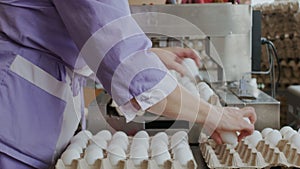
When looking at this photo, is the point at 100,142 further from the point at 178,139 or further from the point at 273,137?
the point at 273,137

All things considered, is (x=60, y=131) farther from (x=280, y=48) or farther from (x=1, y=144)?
(x=280, y=48)

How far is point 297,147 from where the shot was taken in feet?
2.44

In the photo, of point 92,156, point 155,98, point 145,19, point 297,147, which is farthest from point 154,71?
point 145,19

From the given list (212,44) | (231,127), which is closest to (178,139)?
(231,127)

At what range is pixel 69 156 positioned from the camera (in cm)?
70

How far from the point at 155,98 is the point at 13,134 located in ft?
0.82

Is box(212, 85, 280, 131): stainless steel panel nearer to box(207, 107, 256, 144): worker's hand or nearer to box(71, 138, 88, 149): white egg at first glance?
box(207, 107, 256, 144): worker's hand

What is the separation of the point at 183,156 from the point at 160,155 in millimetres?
41

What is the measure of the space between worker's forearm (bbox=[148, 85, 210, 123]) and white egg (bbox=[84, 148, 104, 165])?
0.42 feet

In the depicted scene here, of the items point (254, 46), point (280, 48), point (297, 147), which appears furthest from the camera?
point (280, 48)

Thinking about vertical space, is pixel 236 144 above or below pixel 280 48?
above

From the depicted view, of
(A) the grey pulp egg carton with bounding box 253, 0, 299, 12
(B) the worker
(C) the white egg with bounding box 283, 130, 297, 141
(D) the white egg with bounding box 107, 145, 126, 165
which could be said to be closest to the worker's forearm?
(B) the worker

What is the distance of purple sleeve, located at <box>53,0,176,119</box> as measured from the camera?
622mm

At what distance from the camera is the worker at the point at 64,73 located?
24.6 inches
